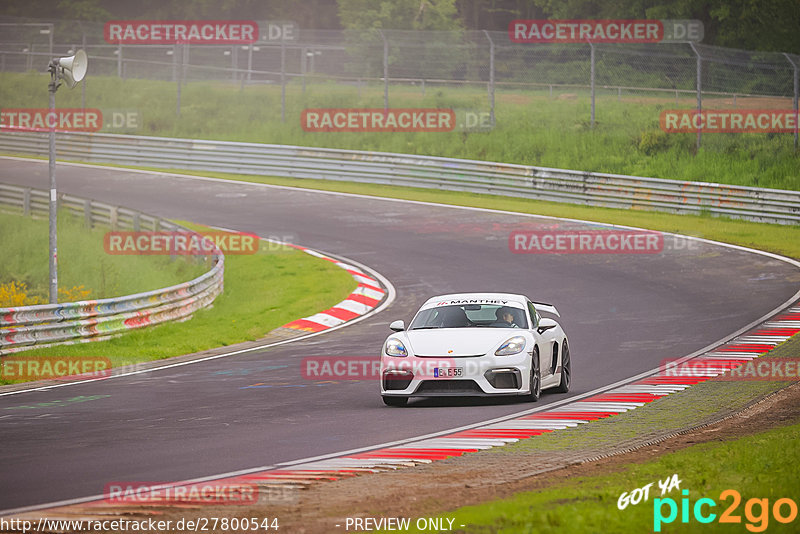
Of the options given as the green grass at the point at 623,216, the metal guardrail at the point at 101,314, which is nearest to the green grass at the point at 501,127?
the green grass at the point at 623,216

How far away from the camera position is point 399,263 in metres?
25.0

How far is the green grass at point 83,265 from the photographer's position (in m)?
22.8

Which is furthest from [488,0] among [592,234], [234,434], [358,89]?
[234,434]

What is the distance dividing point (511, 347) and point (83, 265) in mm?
14575

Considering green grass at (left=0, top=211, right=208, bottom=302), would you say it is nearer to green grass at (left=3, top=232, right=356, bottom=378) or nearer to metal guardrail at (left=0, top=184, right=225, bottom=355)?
green grass at (left=3, top=232, right=356, bottom=378)

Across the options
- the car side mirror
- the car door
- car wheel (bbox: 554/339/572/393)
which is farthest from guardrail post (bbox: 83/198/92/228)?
the car side mirror

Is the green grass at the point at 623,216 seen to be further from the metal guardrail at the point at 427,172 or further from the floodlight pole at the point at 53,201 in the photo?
the floodlight pole at the point at 53,201

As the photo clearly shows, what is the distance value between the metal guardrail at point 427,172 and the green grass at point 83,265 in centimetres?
1086

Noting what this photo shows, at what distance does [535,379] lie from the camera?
1231 centimetres

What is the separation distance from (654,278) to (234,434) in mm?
13563

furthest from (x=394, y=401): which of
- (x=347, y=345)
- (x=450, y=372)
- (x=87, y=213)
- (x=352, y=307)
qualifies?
(x=87, y=213)

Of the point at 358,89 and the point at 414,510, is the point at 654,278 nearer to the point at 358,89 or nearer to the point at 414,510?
the point at 414,510

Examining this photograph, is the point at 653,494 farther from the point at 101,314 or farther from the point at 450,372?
the point at 101,314

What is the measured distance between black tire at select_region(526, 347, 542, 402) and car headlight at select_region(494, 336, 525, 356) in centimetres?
21
